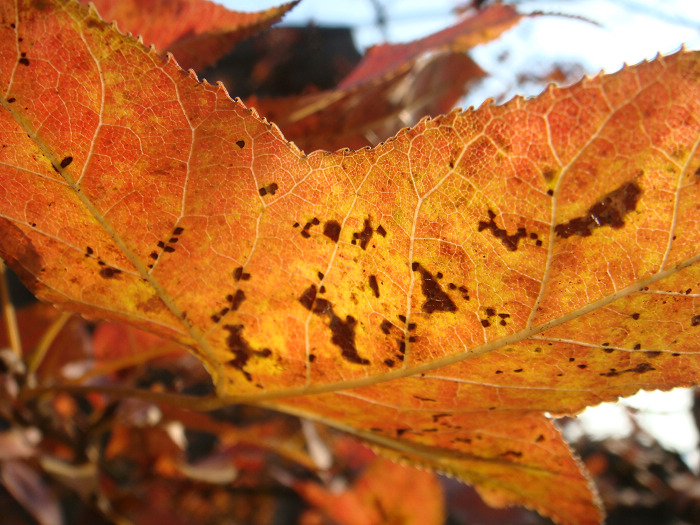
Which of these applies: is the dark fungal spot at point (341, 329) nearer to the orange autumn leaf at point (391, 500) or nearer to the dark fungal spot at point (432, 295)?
the dark fungal spot at point (432, 295)

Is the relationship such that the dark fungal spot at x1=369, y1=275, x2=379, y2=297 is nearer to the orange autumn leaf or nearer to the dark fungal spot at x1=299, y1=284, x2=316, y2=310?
the dark fungal spot at x1=299, y1=284, x2=316, y2=310

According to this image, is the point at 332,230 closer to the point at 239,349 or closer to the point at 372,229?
the point at 372,229

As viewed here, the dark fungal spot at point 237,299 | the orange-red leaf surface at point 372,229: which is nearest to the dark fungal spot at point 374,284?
the orange-red leaf surface at point 372,229

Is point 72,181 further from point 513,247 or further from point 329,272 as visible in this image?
point 513,247

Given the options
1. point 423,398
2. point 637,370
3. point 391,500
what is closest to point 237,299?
point 423,398

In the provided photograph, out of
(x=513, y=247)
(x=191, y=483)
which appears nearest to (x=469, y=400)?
(x=513, y=247)

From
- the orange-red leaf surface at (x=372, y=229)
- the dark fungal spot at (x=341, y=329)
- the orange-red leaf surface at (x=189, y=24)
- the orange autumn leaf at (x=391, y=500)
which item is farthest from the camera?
the orange autumn leaf at (x=391, y=500)
